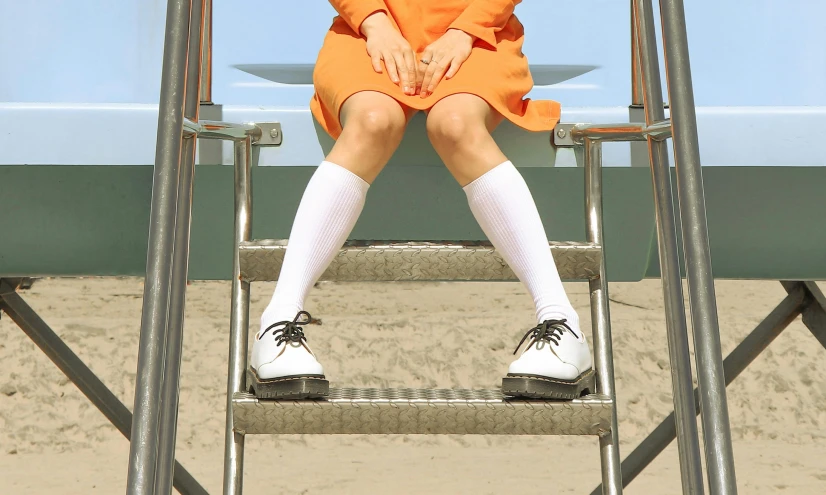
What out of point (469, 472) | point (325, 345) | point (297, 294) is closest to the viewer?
point (297, 294)

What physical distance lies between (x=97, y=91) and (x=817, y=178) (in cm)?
169

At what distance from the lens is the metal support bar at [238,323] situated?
3.51ft

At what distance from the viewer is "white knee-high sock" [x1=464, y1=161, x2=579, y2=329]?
111 cm

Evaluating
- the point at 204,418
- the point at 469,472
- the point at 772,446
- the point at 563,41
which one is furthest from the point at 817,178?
the point at 204,418

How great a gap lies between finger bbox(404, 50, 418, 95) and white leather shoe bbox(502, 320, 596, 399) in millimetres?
326

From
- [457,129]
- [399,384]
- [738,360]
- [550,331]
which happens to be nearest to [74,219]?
[457,129]

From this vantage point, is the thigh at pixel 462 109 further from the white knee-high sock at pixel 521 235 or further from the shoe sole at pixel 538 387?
the shoe sole at pixel 538 387

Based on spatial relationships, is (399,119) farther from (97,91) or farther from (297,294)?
(97,91)

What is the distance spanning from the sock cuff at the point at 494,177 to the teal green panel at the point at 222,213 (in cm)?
17

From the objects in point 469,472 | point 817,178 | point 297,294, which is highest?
point 817,178

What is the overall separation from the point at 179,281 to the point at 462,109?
374 mm

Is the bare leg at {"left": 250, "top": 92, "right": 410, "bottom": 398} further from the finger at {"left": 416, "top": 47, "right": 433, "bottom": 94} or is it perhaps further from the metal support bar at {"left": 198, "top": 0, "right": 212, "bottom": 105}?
the metal support bar at {"left": 198, "top": 0, "right": 212, "bottom": 105}

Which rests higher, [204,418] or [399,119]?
[399,119]

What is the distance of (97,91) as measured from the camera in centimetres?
237
